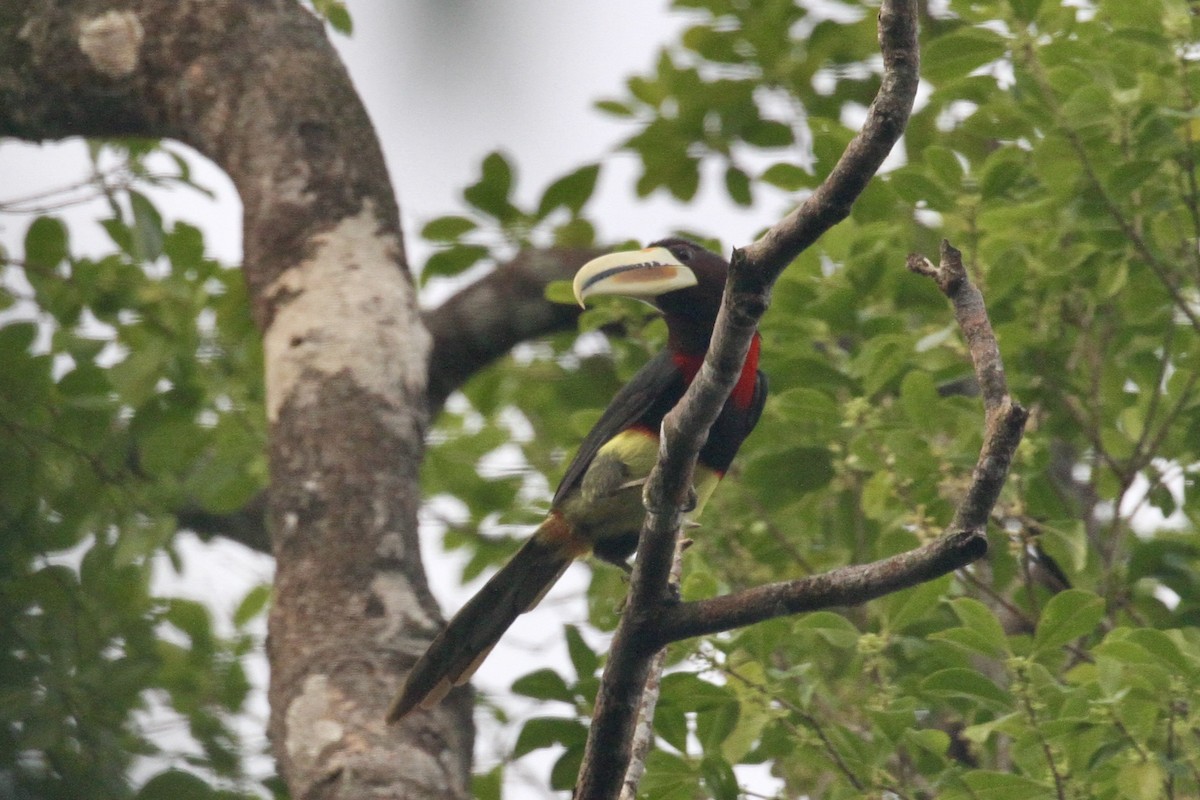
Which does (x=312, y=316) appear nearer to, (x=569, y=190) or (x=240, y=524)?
(x=569, y=190)

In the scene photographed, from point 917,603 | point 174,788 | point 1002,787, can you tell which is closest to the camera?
point 174,788

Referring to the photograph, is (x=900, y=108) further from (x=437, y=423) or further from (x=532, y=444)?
(x=437, y=423)

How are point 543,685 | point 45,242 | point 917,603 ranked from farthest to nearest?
point 45,242
point 543,685
point 917,603

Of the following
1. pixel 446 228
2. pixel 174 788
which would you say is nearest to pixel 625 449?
pixel 446 228

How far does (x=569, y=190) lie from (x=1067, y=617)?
2704 mm

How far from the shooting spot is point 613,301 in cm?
434

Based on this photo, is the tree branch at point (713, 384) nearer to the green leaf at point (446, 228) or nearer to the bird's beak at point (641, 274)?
the bird's beak at point (641, 274)

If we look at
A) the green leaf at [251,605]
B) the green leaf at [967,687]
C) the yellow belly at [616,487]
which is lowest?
the green leaf at [967,687]

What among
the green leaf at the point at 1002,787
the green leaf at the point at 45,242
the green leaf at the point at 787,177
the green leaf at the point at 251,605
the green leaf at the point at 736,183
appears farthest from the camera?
the green leaf at the point at 736,183

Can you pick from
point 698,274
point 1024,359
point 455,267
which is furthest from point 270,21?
point 1024,359

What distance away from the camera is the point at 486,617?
3629mm

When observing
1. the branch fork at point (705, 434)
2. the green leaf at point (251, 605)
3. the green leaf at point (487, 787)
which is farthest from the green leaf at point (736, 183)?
the branch fork at point (705, 434)

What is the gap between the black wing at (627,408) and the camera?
3666mm

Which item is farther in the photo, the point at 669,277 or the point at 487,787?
the point at 487,787
